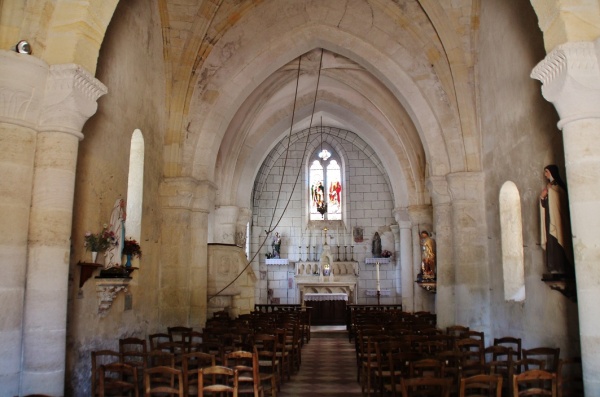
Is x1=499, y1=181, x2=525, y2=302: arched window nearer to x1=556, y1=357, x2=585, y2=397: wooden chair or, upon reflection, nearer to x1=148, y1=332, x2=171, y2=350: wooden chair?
x1=556, y1=357, x2=585, y2=397: wooden chair

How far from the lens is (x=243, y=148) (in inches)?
786

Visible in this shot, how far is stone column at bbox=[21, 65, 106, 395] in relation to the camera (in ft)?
19.9

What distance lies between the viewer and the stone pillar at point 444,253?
12375mm

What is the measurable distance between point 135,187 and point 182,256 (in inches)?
→ 83.0

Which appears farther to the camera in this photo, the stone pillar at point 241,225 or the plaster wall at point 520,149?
the stone pillar at point 241,225

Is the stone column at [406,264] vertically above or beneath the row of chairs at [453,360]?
above

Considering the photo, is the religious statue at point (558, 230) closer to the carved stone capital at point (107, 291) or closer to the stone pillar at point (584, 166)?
the stone pillar at point (584, 166)

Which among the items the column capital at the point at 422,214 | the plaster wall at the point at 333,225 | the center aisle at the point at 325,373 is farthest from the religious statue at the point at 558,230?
the plaster wall at the point at 333,225

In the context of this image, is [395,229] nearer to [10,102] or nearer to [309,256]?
[309,256]

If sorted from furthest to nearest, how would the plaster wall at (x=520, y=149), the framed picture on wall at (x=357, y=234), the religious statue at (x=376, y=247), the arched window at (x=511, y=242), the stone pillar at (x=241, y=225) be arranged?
the framed picture on wall at (x=357, y=234), the religious statue at (x=376, y=247), the stone pillar at (x=241, y=225), the arched window at (x=511, y=242), the plaster wall at (x=520, y=149)

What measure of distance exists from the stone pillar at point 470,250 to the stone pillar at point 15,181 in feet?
28.1

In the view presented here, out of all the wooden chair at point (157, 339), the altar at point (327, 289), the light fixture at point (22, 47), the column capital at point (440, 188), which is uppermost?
the light fixture at point (22, 47)

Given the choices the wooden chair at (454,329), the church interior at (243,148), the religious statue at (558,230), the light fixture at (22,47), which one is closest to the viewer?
the church interior at (243,148)

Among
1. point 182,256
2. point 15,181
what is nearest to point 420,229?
point 182,256
